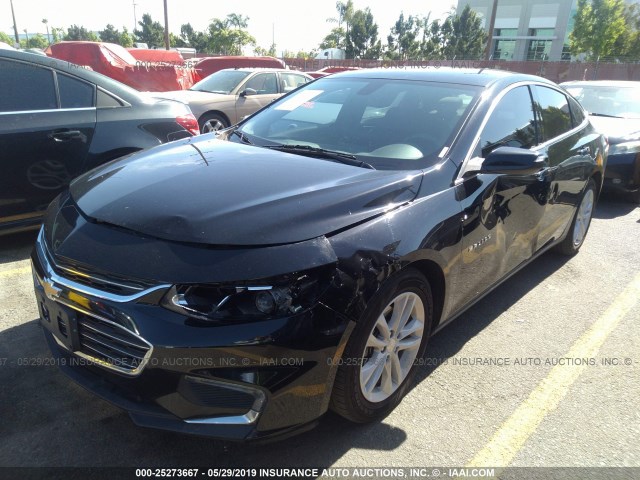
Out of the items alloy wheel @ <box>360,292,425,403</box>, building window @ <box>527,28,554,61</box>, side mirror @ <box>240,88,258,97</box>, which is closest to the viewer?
alloy wheel @ <box>360,292,425,403</box>

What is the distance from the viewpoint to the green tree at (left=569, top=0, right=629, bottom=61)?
38250 millimetres

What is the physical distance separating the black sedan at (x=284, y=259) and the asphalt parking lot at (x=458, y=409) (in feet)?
0.78

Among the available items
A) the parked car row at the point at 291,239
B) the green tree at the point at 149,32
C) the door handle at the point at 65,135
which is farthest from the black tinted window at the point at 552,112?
the green tree at the point at 149,32

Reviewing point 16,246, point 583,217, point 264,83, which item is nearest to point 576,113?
point 583,217

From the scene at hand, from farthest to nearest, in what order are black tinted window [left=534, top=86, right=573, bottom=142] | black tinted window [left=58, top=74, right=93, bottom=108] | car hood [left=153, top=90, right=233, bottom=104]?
car hood [left=153, top=90, right=233, bottom=104] → black tinted window [left=58, top=74, right=93, bottom=108] → black tinted window [left=534, top=86, right=573, bottom=142]

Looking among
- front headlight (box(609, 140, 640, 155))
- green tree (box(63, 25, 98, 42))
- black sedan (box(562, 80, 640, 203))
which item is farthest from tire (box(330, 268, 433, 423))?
green tree (box(63, 25, 98, 42))

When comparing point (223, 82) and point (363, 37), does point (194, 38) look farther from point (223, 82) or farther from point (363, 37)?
point (223, 82)

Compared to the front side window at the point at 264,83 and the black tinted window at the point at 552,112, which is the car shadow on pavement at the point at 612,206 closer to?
the black tinted window at the point at 552,112

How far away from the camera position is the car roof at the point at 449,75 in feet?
11.0

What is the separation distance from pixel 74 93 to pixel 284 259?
3242mm

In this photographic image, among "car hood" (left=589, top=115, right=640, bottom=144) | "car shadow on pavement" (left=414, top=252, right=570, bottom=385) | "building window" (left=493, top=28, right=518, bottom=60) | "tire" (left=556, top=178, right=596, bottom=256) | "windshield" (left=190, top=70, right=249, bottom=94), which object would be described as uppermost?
"building window" (left=493, top=28, right=518, bottom=60)

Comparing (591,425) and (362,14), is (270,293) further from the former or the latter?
(362,14)

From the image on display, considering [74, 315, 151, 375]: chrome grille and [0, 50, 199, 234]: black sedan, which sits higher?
[0, 50, 199, 234]: black sedan

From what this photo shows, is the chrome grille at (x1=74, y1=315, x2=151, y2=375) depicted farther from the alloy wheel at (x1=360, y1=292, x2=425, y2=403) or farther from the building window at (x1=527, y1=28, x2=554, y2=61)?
the building window at (x1=527, y1=28, x2=554, y2=61)
